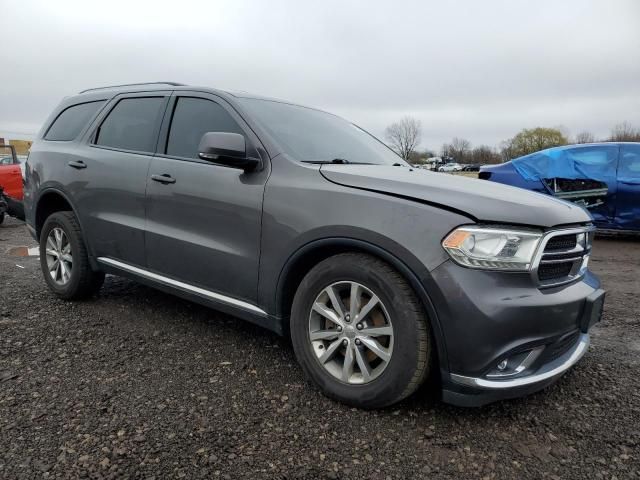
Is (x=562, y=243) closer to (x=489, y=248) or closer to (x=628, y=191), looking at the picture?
(x=489, y=248)

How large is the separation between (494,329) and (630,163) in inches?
273

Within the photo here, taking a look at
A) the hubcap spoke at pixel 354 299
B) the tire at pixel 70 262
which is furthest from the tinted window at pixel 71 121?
the hubcap spoke at pixel 354 299

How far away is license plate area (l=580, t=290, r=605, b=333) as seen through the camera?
2381 millimetres

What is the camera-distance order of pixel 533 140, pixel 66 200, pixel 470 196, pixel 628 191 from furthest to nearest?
pixel 533 140 < pixel 628 191 < pixel 66 200 < pixel 470 196

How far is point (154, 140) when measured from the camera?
3545 mm

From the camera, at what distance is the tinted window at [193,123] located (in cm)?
323

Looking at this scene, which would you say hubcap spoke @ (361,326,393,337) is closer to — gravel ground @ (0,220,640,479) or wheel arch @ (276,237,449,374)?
wheel arch @ (276,237,449,374)

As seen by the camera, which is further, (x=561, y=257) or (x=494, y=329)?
(x=561, y=257)

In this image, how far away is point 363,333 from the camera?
95.5 inches

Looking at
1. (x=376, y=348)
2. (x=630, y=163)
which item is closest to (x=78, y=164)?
(x=376, y=348)

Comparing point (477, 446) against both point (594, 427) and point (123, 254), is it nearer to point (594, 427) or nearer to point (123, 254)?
point (594, 427)

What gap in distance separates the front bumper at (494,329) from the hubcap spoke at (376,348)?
29cm

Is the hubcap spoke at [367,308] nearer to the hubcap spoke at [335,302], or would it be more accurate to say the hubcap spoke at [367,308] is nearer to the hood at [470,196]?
the hubcap spoke at [335,302]

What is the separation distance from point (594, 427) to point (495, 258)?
1.02 meters
